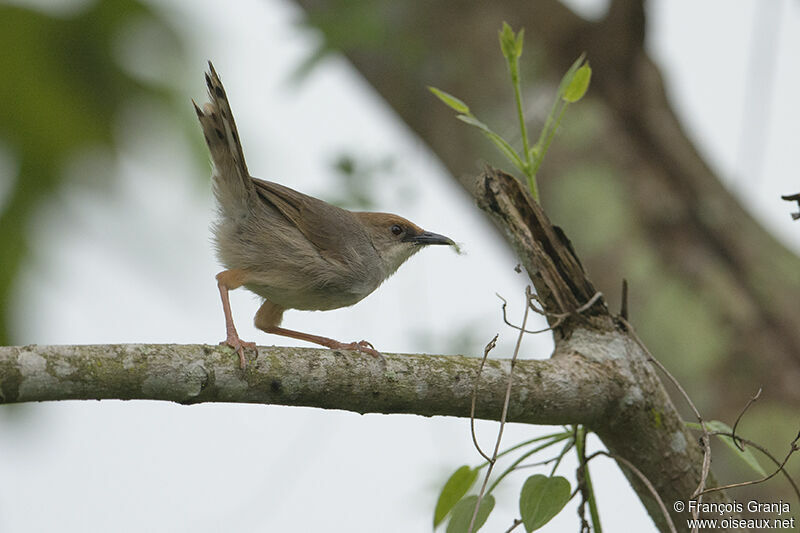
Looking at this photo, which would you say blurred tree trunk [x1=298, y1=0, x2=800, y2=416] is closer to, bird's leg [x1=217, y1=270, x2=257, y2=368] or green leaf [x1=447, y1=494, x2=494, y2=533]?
bird's leg [x1=217, y1=270, x2=257, y2=368]

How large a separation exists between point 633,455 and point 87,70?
3077mm

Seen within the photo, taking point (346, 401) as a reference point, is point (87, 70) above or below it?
above

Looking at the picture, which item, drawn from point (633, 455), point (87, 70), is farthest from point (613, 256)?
point (87, 70)

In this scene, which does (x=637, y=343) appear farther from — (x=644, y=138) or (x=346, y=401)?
(x=644, y=138)

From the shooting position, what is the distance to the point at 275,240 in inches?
185

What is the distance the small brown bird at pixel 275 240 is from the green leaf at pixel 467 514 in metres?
1.44

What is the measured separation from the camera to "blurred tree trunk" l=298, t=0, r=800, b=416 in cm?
555

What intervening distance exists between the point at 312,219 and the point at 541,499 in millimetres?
2414

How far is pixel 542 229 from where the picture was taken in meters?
3.54

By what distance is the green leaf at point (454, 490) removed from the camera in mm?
3291

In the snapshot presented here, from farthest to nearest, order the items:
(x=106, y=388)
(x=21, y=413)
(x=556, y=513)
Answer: (x=21, y=413)
(x=556, y=513)
(x=106, y=388)

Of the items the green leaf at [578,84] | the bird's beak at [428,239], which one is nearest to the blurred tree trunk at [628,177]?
the bird's beak at [428,239]

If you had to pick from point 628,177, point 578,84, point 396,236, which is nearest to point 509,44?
point 578,84

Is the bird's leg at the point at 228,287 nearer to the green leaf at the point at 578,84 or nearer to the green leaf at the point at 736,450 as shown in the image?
the green leaf at the point at 578,84
